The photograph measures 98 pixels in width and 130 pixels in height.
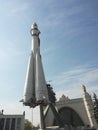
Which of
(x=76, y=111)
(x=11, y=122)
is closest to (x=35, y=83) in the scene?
(x=11, y=122)

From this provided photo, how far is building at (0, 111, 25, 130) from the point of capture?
4022cm

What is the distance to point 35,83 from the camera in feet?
95.0

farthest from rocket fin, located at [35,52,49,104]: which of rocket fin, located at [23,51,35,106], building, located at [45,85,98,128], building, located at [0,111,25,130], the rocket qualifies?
building, located at [45,85,98,128]

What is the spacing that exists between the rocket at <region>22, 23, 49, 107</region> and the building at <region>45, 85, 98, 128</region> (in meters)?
27.1

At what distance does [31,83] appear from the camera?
95.3 feet

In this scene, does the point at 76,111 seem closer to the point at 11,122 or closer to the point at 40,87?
the point at 11,122

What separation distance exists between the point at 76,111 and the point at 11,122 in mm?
23930

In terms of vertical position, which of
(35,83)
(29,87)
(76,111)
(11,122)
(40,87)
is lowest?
(11,122)

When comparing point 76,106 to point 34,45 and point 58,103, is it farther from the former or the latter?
point 34,45

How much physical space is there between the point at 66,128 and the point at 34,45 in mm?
18765

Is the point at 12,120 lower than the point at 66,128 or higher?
higher

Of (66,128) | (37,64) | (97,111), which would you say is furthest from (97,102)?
(37,64)

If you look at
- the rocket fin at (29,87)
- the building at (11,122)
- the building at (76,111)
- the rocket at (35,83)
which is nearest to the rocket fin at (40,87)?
the rocket at (35,83)

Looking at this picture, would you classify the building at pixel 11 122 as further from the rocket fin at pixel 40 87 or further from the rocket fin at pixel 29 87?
the rocket fin at pixel 40 87
